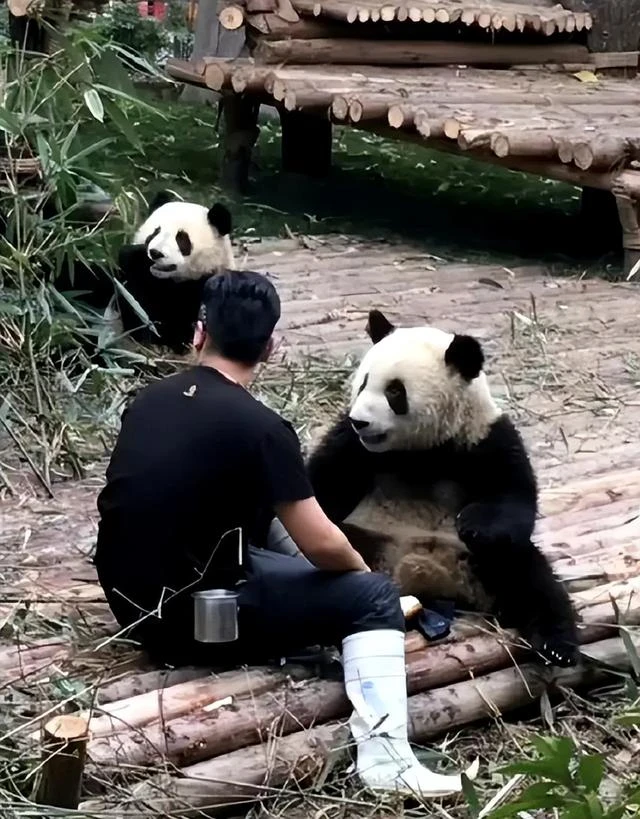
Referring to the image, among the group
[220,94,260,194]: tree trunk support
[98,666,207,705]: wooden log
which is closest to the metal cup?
[98,666,207,705]: wooden log

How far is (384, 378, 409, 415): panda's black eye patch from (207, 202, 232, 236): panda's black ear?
2.74 meters

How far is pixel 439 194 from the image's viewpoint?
33.4ft

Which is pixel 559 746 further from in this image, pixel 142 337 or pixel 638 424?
pixel 142 337

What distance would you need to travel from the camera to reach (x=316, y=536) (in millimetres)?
2762

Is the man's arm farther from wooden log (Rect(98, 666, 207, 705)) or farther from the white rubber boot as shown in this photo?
wooden log (Rect(98, 666, 207, 705))

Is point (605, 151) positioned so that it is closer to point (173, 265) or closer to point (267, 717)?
point (173, 265)

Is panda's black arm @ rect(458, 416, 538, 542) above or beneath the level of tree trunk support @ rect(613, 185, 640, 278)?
above

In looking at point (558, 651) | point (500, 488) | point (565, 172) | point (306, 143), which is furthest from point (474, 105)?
point (558, 651)

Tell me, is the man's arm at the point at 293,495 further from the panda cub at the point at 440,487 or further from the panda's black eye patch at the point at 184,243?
the panda's black eye patch at the point at 184,243

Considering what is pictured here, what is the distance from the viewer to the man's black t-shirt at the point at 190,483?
2.70 m

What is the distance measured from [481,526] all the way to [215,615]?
2.23ft

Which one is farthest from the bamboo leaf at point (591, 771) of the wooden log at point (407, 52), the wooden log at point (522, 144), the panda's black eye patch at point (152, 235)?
the wooden log at point (407, 52)

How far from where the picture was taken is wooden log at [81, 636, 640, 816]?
2.56 m

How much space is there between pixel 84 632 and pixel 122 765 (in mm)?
626
